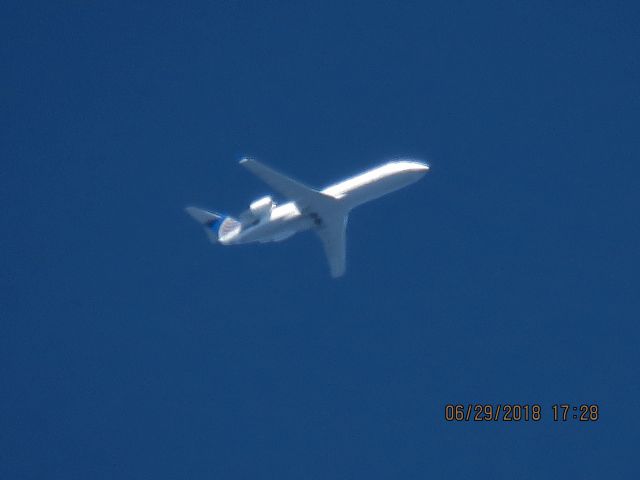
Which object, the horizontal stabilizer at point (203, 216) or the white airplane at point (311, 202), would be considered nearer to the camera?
the white airplane at point (311, 202)

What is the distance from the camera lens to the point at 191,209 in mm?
47594

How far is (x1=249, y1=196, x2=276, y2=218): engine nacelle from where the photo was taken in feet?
135

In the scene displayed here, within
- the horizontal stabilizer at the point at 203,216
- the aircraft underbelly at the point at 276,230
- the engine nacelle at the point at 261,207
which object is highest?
the horizontal stabilizer at the point at 203,216

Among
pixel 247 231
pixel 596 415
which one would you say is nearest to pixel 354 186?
pixel 247 231

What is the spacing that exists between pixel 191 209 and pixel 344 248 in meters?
9.71

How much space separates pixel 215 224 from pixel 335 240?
23.9 feet

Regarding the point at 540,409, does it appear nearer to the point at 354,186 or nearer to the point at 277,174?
the point at 354,186

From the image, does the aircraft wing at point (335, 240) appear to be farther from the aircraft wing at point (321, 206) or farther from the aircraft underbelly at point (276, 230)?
the aircraft underbelly at point (276, 230)

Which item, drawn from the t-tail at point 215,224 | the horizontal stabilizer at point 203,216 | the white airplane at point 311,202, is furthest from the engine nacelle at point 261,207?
the horizontal stabilizer at point 203,216

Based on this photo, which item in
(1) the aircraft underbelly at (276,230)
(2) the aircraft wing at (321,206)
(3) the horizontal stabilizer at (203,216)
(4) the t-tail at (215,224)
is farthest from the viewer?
(3) the horizontal stabilizer at (203,216)

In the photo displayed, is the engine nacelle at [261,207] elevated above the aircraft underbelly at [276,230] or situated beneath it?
elevated above

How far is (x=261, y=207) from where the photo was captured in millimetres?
41125

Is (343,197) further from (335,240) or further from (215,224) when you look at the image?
(215,224)

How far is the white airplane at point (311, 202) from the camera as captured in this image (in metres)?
40.9
